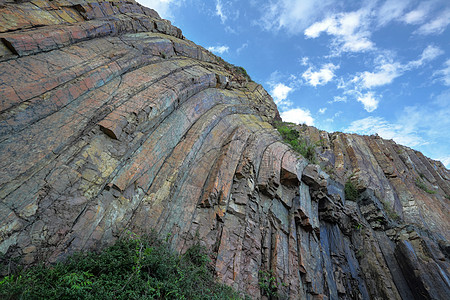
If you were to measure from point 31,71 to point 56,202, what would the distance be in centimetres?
435

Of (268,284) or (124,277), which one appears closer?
(124,277)

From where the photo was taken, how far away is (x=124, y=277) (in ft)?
15.6

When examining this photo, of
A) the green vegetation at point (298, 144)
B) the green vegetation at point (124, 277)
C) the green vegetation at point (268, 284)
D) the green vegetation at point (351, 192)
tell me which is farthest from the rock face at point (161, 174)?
the green vegetation at point (298, 144)

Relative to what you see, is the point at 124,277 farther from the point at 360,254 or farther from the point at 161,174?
the point at 360,254

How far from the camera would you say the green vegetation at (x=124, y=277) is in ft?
12.6

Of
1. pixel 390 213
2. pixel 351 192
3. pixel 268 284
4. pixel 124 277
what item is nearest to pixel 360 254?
pixel 351 192

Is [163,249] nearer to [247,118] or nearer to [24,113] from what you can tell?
[24,113]

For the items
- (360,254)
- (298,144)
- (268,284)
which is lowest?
(268,284)

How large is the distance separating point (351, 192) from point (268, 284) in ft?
39.8

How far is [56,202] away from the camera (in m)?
5.31

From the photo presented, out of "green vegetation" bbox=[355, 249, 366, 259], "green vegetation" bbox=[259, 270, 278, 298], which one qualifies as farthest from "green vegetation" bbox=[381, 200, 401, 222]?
"green vegetation" bbox=[259, 270, 278, 298]

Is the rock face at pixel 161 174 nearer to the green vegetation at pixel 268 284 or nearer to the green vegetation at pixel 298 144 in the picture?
the green vegetation at pixel 268 284

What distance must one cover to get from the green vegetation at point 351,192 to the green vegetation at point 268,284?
11.3 metres

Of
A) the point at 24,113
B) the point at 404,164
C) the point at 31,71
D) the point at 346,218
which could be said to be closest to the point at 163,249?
the point at 24,113
